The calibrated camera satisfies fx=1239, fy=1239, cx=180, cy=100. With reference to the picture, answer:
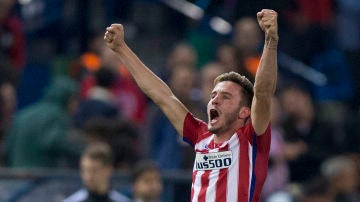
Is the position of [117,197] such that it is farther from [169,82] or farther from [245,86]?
[245,86]

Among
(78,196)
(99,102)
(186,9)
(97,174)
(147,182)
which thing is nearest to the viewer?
(97,174)

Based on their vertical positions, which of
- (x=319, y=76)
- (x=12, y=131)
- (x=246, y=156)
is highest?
(x=319, y=76)

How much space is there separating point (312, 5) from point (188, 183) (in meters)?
3.43

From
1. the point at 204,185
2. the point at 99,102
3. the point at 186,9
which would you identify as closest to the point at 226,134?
the point at 204,185

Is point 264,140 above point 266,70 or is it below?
below

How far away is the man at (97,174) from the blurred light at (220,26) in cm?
381

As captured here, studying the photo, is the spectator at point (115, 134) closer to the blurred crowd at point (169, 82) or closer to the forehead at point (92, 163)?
the blurred crowd at point (169, 82)

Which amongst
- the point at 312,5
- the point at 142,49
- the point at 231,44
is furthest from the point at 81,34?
the point at 312,5

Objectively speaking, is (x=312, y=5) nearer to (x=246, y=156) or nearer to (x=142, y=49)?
(x=142, y=49)

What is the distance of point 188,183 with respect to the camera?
11.5 m

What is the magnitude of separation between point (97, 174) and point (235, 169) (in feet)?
8.89

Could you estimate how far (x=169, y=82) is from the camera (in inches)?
495

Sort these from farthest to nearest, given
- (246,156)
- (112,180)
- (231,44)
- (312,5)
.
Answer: (312,5) → (231,44) → (112,180) → (246,156)

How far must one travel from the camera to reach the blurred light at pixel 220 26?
13859mm
